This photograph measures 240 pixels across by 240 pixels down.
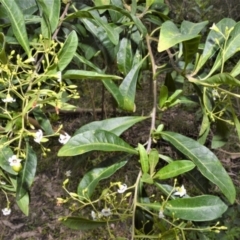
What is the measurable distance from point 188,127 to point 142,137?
1.11 ft

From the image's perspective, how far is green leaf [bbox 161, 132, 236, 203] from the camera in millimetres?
804

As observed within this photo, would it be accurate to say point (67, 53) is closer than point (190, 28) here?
Yes

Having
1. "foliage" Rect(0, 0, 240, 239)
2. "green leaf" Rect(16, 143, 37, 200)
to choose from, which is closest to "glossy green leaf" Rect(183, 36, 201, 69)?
"foliage" Rect(0, 0, 240, 239)

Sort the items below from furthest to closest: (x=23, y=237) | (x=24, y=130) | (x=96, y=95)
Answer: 1. (x=96, y=95)
2. (x=23, y=237)
3. (x=24, y=130)

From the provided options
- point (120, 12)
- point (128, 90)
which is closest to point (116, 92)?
point (128, 90)

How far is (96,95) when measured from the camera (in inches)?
128

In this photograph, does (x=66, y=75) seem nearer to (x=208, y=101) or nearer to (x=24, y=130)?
(x=24, y=130)

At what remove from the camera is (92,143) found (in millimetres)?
796

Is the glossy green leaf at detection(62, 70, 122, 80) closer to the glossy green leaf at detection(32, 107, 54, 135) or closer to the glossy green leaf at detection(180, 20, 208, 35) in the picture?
the glossy green leaf at detection(32, 107, 54, 135)

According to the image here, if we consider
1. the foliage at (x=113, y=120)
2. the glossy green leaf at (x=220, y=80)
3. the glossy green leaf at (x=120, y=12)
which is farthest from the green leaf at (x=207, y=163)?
the glossy green leaf at (x=120, y=12)

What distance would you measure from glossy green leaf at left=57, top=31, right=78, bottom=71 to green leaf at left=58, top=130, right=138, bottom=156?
0.12m

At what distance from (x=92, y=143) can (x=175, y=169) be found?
6.1 inches

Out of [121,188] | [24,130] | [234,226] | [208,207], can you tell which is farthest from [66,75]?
[234,226]

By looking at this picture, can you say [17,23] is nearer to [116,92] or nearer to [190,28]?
[116,92]
